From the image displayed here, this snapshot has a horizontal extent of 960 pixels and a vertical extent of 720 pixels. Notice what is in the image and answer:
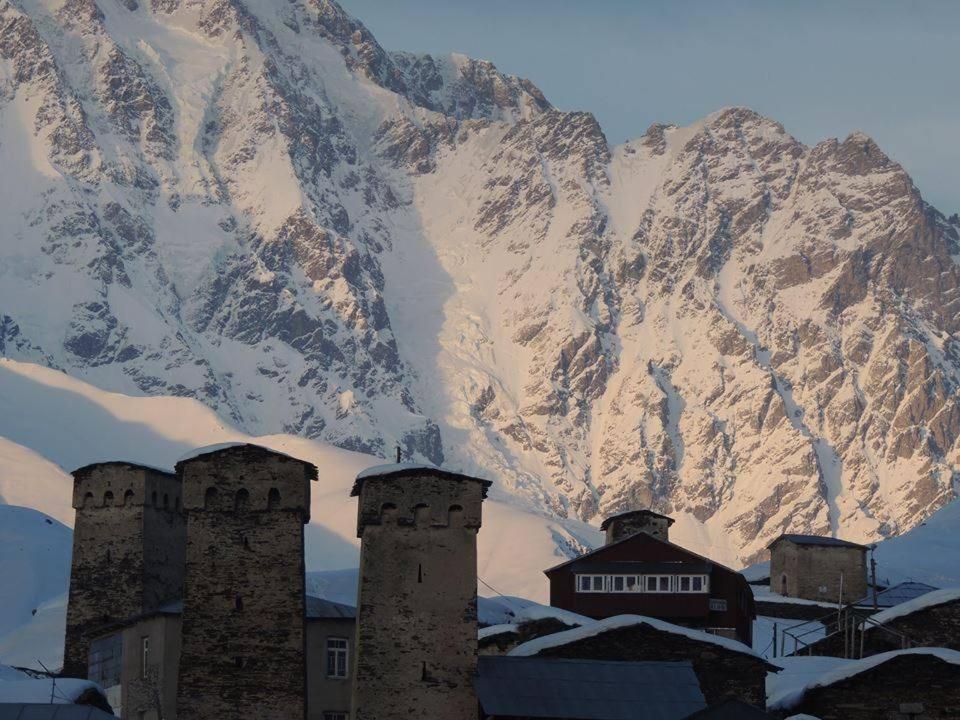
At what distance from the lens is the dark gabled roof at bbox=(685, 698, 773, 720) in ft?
198

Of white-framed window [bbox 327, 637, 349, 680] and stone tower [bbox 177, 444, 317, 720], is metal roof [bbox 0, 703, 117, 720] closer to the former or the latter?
stone tower [bbox 177, 444, 317, 720]

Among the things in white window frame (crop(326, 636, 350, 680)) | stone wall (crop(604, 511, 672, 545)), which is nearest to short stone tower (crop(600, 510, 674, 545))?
stone wall (crop(604, 511, 672, 545))

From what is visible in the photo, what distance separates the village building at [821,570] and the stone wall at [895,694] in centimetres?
5774

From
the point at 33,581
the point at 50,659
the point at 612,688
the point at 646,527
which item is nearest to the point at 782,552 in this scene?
the point at 646,527

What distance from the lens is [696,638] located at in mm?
74125

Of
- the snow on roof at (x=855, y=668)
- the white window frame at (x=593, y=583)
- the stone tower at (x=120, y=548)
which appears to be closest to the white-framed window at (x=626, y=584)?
the white window frame at (x=593, y=583)

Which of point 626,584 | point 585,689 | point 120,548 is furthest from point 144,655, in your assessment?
point 626,584

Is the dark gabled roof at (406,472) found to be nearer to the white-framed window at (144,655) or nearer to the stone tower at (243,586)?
the stone tower at (243,586)

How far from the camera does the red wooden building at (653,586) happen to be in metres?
101

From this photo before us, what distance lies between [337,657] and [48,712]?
630 inches

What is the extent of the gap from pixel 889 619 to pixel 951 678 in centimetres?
1591

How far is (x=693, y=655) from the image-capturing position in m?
Answer: 73.9

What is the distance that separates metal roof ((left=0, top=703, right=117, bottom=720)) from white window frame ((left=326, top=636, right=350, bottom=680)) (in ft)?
46.3

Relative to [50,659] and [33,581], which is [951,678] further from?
[33,581]
